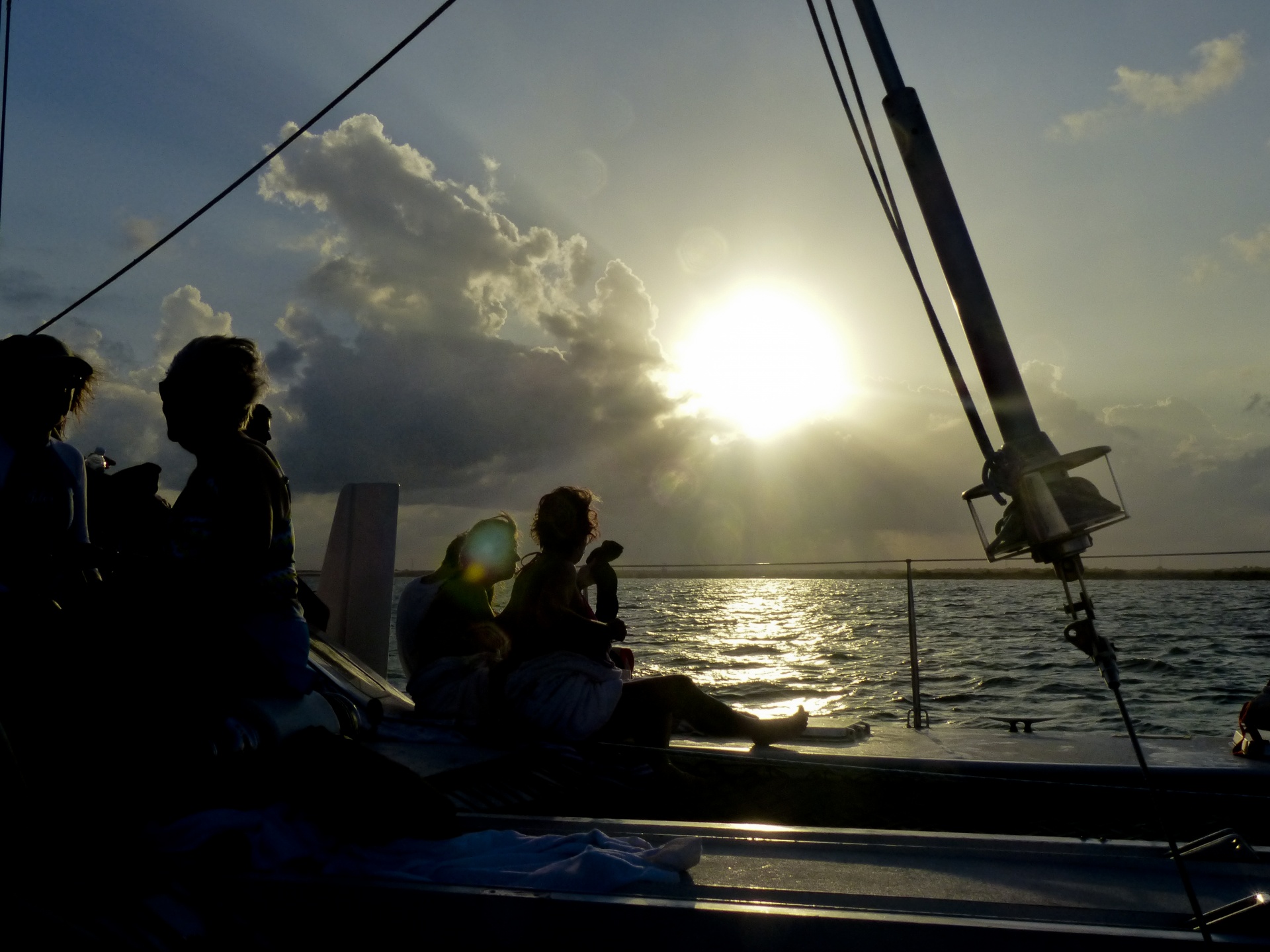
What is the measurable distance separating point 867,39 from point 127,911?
247 centimetres

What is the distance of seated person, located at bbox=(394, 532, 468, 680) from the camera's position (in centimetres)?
410

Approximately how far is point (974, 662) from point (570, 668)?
8.69m

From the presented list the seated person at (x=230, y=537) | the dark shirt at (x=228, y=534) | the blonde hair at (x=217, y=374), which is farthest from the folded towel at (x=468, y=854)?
the blonde hair at (x=217, y=374)

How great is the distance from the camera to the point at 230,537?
211 cm

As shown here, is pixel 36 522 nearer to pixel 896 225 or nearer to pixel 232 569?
pixel 232 569

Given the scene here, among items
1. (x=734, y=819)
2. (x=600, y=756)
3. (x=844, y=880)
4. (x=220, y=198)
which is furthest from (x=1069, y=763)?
(x=220, y=198)

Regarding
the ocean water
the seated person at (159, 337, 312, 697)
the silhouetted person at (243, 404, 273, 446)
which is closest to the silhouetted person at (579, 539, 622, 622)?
the ocean water

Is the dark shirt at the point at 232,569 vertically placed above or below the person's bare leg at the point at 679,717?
above

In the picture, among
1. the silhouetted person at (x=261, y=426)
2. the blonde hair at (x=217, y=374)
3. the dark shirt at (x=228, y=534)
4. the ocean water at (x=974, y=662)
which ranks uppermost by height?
the silhouetted person at (x=261, y=426)

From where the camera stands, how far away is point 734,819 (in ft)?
10.0

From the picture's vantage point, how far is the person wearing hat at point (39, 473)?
232 centimetres

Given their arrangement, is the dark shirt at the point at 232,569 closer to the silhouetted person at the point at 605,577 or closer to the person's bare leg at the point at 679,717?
the person's bare leg at the point at 679,717

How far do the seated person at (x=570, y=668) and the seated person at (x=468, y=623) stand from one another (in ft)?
0.78

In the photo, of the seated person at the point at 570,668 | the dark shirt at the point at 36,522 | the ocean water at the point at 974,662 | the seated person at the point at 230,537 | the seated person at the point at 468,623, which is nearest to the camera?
the seated person at the point at 230,537
